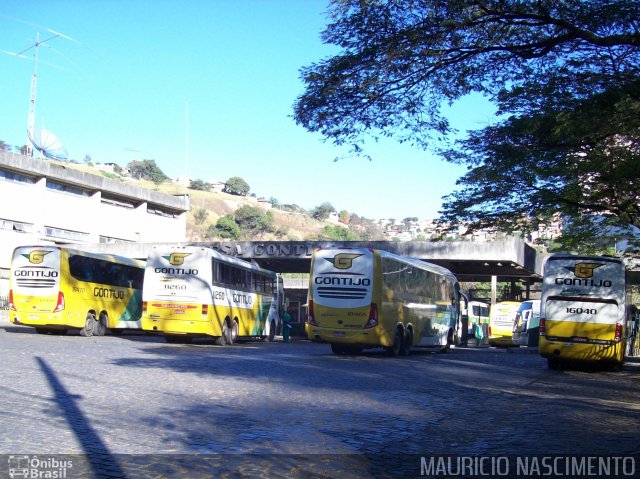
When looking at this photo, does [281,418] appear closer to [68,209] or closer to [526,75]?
[526,75]

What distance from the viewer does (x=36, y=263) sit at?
25188 millimetres

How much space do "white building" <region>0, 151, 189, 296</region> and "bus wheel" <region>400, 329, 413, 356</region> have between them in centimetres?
2892

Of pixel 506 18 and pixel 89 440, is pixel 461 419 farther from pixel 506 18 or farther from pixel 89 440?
pixel 506 18

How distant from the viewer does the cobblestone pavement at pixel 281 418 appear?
22.0 ft

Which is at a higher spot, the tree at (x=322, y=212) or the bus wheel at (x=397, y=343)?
the tree at (x=322, y=212)

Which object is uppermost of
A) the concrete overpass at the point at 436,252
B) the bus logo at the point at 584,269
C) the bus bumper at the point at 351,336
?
the concrete overpass at the point at 436,252

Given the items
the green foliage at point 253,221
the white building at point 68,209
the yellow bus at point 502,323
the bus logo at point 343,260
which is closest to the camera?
the bus logo at point 343,260

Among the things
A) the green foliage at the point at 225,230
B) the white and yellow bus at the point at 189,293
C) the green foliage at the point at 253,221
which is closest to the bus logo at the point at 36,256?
the white and yellow bus at the point at 189,293

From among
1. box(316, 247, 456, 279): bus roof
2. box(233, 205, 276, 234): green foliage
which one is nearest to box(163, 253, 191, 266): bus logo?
box(316, 247, 456, 279): bus roof

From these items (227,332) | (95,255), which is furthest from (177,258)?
(95,255)

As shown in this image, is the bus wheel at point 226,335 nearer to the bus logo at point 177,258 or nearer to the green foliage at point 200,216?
the bus logo at point 177,258

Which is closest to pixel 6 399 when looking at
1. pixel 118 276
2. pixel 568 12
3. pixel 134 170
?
pixel 568 12

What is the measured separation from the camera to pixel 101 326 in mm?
27391

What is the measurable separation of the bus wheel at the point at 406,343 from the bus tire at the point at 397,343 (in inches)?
6.6
